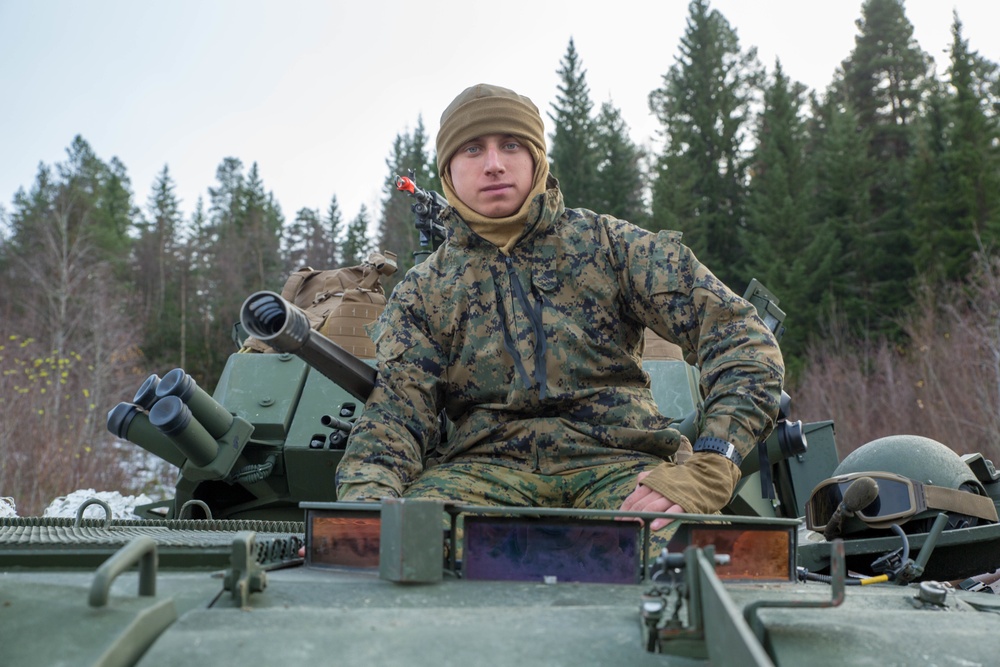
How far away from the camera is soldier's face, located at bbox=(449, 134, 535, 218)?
11.2 ft

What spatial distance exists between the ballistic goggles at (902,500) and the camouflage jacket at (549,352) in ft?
2.76

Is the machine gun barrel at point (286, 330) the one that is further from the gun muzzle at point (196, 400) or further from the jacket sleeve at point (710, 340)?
the gun muzzle at point (196, 400)

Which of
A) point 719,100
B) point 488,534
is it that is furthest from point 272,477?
point 719,100

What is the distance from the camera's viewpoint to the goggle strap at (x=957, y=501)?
3639 millimetres

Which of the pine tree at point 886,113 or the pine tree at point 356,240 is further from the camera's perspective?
the pine tree at point 356,240

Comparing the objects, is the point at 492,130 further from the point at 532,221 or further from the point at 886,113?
the point at 886,113

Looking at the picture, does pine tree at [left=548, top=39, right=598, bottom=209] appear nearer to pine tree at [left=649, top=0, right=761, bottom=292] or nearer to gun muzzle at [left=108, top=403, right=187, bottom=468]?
pine tree at [left=649, top=0, right=761, bottom=292]

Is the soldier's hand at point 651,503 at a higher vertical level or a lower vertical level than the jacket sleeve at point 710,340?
lower

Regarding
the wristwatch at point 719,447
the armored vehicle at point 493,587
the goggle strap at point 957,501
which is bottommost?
the armored vehicle at point 493,587

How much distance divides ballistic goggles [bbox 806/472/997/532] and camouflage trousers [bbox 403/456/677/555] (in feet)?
3.20

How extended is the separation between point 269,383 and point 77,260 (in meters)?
30.3

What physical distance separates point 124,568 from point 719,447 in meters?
1.72

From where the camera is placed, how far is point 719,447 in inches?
113

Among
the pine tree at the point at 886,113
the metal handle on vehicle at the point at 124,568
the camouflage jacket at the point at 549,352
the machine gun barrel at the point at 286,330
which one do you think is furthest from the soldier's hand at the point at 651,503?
the pine tree at the point at 886,113
